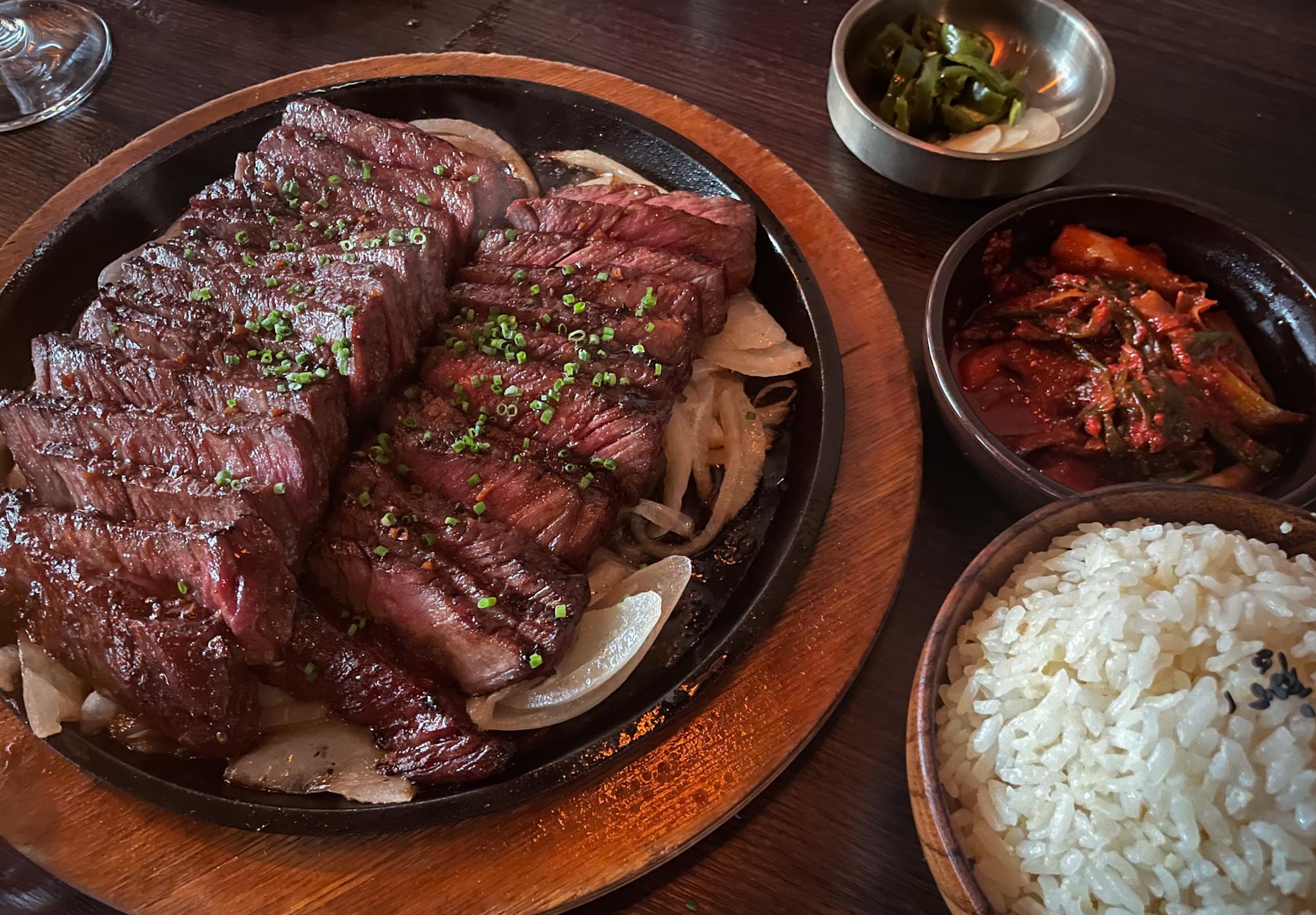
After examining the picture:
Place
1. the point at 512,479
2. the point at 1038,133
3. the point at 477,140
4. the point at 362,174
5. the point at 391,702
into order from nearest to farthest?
1. the point at 391,702
2. the point at 512,479
3. the point at 362,174
4. the point at 1038,133
5. the point at 477,140

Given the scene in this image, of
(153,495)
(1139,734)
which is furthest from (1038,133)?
(153,495)

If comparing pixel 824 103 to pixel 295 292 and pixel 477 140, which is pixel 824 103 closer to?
pixel 477 140

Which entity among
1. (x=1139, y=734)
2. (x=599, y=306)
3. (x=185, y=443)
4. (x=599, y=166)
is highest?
(x=599, y=166)

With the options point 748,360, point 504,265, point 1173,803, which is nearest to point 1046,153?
point 748,360

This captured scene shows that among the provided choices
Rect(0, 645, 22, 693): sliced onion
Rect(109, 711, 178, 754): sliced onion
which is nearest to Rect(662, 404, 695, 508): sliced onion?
Rect(109, 711, 178, 754): sliced onion

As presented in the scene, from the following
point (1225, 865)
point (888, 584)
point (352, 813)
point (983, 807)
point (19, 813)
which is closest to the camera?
point (1225, 865)

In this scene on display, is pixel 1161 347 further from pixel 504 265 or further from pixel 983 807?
pixel 504 265

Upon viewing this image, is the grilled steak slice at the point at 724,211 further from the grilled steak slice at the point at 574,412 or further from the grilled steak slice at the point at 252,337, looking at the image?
the grilled steak slice at the point at 252,337
